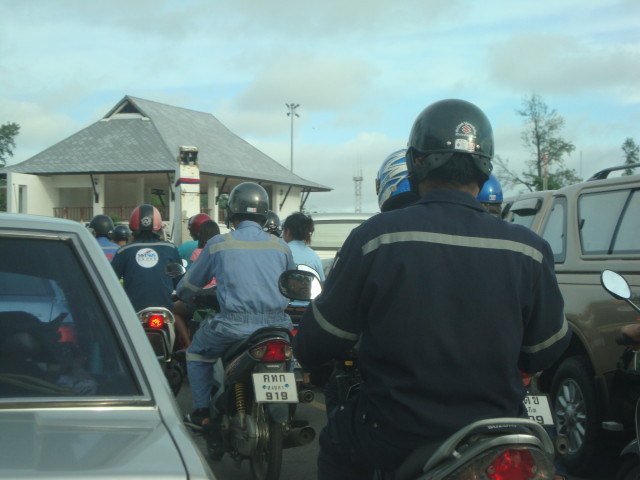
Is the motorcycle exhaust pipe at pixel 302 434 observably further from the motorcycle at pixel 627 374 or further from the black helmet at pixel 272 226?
the black helmet at pixel 272 226

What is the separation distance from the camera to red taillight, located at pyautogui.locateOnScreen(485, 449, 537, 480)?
7.39ft

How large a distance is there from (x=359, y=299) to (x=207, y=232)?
7.04 m

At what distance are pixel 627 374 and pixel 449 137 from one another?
9.89 ft

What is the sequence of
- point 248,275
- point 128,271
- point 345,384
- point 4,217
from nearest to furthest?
point 4,217, point 345,384, point 248,275, point 128,271

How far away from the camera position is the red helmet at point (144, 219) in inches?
316

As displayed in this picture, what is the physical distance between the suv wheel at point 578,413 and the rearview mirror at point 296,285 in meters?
3.05

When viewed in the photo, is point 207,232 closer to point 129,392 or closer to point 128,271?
point 128,271

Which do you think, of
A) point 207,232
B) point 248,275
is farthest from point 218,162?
point 248,275

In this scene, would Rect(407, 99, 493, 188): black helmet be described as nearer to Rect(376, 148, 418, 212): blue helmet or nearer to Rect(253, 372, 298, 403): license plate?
Rect(376, 148, 418, 212): blue helmet

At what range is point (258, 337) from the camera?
5.50m

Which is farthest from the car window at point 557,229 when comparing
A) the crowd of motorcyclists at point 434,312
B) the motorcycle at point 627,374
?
the crowd of motorcyclists at point 434,312

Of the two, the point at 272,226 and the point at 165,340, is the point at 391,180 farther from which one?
the point at 272,226

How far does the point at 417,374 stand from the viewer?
2500mm

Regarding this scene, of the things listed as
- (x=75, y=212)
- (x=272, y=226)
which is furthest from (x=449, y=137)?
(x=75, y=212)
